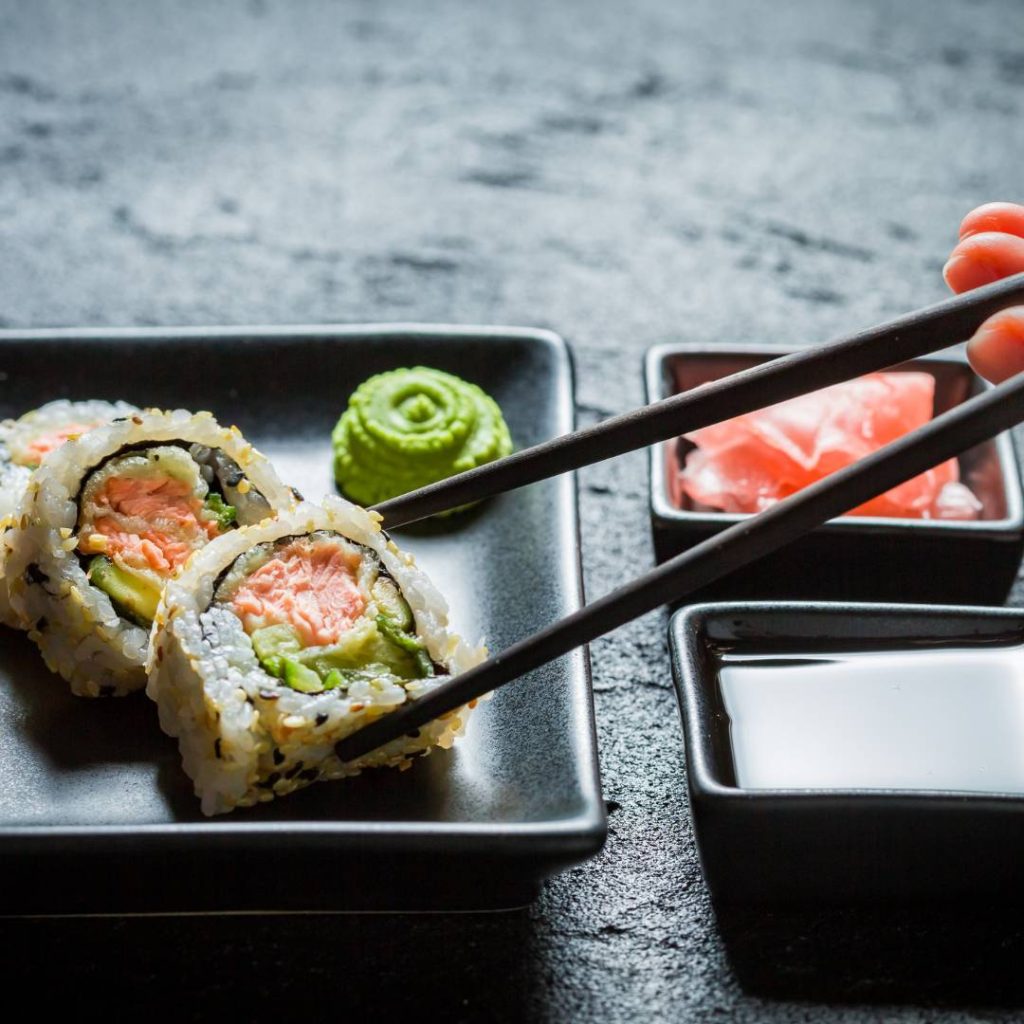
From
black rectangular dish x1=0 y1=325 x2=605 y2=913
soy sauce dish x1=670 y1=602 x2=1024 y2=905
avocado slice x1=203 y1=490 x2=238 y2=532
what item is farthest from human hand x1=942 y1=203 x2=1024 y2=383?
avocado slice x1=203 y1=490 x2=238 y2=532

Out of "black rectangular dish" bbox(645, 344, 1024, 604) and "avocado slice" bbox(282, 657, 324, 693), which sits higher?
"avocado slice" bbox(282, 657, 324, 693)

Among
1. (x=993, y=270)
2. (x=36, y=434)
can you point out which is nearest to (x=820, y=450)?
(x=993, y=270)

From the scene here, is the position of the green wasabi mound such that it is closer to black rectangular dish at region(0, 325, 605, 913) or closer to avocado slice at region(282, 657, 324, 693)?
black rectangular dish at region(0, 325, 605, 913)

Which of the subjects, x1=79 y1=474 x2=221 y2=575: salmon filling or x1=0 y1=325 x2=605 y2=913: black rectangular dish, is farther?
x1=79 y1=474 x2=221 y2=575: salmon filling

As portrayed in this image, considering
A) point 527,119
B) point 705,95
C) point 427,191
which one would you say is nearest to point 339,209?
point 427,191

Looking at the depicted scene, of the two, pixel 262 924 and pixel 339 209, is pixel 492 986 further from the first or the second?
pixel 339 209

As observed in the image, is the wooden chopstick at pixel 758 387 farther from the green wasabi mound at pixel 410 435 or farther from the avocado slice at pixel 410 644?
the green wasabi mound at pixel 410 435

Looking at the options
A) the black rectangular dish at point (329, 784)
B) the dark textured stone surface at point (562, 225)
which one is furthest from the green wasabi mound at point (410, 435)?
the dark textured stone surface at point (562, 225)
